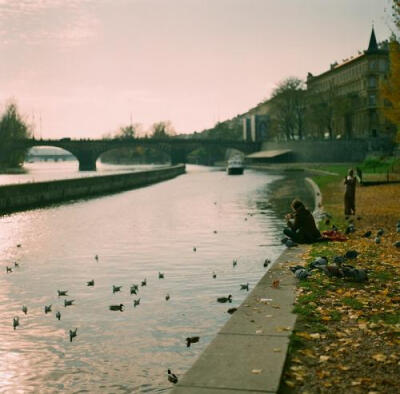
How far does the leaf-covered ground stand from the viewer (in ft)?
17.9

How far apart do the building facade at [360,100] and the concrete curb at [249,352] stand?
98433mm

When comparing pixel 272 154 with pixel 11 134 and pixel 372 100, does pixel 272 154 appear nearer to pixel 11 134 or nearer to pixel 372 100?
pixel 372 100

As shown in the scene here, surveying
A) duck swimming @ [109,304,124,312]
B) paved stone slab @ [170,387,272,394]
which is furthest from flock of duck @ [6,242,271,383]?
paved stone slab @ [170,387,272,394]

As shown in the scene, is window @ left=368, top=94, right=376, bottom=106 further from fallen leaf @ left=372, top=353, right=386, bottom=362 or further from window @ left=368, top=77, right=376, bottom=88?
fallen leaf @ left=372, top=353, right=386, bottom=362

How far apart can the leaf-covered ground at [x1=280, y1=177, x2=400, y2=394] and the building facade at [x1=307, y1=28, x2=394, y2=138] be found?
96.1 m

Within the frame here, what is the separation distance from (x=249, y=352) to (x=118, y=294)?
515 cm

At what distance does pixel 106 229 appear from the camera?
896 inches

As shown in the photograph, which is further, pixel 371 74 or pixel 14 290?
pixel 371 74

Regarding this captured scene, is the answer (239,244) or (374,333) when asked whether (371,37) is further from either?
(374,333)

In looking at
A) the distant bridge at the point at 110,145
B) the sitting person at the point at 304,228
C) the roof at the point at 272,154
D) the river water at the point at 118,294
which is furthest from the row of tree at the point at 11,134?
the sitting person at the point at 304,228

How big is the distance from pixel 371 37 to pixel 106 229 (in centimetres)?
9948

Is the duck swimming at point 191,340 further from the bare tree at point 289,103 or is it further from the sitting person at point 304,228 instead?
the bare tree at point 289,103

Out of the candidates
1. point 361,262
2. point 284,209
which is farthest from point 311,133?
point 361,262

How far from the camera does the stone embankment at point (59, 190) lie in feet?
106
